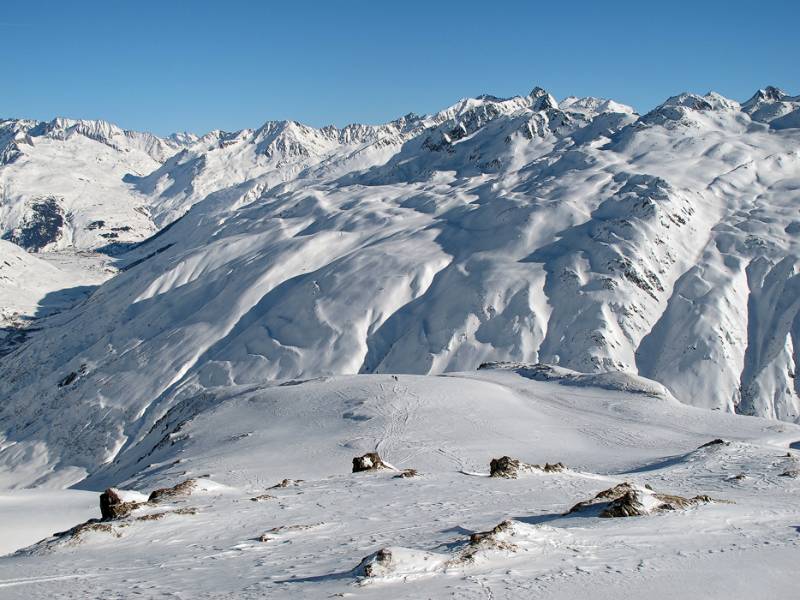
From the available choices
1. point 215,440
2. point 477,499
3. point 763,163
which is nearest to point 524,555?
point 477,499

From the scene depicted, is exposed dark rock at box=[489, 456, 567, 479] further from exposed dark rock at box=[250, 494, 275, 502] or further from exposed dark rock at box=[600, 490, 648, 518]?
exposed dark rock at box=[250, 494, 275, 502]

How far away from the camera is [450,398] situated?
184ft

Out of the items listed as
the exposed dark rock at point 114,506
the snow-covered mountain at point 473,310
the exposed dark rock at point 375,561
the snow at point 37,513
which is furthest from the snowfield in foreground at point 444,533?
the snow-covered mountain at point 473,310

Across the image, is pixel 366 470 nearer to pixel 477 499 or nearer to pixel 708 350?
pixel 477 499

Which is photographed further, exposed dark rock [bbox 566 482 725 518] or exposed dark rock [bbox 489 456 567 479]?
exposed dark rock [bbox 489 456 567 479]

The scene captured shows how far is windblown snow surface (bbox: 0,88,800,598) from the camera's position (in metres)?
15.3

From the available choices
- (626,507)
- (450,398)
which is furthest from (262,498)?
(450,398)

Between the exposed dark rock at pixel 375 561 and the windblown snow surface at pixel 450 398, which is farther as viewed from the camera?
the windblown snow surface at pixel 450 398

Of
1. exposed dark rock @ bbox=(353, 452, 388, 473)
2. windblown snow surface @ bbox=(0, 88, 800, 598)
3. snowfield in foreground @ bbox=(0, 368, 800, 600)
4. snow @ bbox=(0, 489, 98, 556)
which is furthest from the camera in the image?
exposed dark rock @ bbox=(353, 452, 388, 473)

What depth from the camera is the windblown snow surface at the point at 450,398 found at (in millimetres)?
15336

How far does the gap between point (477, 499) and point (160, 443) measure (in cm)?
4532

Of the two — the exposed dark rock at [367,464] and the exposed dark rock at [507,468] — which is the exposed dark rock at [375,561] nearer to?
the exposed dark rock at [507,468]

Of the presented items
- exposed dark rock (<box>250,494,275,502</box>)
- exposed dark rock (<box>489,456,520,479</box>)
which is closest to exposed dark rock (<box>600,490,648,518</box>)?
exposed dark rock (<box>489,456,520,479</box>)

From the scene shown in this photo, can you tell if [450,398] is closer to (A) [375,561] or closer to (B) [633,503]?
(B) [633,503]
